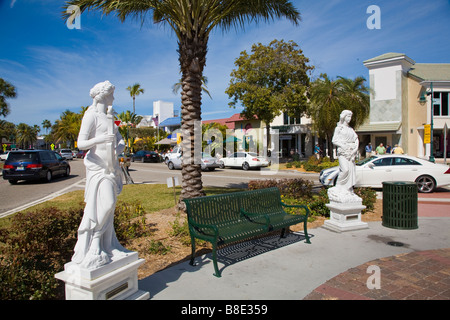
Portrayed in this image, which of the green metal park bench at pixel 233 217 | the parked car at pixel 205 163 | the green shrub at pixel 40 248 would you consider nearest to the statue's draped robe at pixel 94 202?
the green shrub at pixel 40 248

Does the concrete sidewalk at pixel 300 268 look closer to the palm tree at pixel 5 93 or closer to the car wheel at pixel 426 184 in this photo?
the car wheel at pixel 426 184

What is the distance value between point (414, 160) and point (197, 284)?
11.1 meters

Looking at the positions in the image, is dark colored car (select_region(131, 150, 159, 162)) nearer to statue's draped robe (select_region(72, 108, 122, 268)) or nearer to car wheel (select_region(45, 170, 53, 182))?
car wheel (select_region(45, 170, 53, 182))

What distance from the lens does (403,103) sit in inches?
1083

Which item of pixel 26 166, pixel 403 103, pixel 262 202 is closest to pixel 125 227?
pixel 262 202

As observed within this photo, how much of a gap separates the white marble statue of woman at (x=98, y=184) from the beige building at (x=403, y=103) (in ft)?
91.7

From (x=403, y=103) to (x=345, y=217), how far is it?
2601 centimetres

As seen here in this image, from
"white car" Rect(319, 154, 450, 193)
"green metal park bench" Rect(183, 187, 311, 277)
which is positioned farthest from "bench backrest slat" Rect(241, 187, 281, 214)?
"white car" Rect(319, 154, 450, 193)

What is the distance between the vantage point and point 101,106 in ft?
11.0

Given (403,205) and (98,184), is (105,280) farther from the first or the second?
(403,205)

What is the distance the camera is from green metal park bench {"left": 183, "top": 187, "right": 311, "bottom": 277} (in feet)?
14.6

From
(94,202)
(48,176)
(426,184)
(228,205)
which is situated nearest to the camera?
(94,202)

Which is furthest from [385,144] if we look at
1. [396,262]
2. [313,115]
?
[396,262]

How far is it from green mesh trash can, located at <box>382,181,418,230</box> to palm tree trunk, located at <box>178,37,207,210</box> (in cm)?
446
